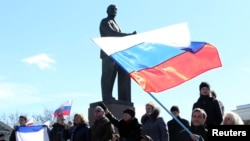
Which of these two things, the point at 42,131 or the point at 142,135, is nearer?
the point at 142,135

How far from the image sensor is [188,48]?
5.95m

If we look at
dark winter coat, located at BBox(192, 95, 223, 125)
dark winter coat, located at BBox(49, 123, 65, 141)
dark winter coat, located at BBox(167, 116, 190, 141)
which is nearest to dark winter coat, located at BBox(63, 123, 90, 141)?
dark winter coat, located at BBox(49, 123, 65, 141)

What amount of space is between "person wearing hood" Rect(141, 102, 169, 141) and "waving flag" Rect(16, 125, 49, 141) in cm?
255

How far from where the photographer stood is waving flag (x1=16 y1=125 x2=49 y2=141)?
9.49m

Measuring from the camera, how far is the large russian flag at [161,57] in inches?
208

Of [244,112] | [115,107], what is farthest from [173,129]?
[244,112]

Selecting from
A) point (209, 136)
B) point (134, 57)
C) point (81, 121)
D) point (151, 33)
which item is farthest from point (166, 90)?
point (81, 121)

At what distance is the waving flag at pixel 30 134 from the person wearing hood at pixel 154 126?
8.38 ft

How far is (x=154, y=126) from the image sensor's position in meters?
7.90

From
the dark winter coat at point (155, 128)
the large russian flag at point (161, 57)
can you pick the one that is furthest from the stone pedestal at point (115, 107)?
the large russian flag at point (161, 57)

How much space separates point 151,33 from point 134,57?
0.73m

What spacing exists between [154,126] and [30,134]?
2.91m

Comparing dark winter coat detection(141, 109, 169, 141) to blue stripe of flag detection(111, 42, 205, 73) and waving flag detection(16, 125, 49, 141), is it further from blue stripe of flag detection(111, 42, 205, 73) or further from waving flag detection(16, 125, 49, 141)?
waving flag detection(16, 125, 49, 141)

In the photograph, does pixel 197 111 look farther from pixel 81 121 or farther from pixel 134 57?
pixel 81 121
